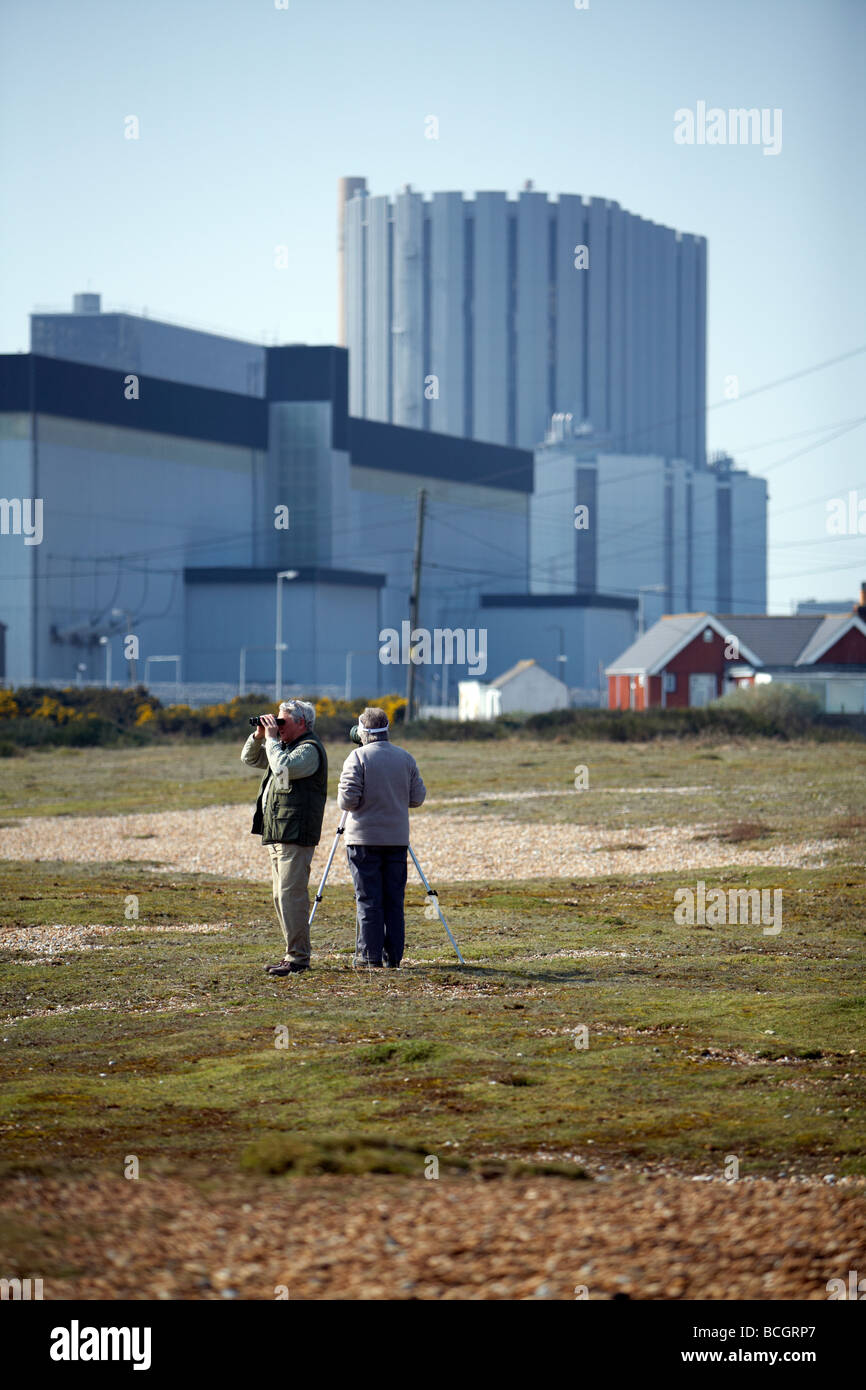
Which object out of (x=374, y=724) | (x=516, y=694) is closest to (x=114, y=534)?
(x=516, y=694)

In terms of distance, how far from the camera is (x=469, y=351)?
147m

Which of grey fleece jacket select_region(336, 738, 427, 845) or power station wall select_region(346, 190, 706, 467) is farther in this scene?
power station wall select_region(346, 190, 706, 467)

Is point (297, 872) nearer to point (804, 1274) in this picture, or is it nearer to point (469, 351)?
point (804, 1274)

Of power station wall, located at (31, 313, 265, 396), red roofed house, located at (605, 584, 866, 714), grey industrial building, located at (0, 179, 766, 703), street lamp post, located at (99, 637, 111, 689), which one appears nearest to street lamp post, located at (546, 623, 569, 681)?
grey industrial building, located at (0, 179, 766, 703)

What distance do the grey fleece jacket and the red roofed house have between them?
56853mm

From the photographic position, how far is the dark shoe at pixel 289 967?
12031mm

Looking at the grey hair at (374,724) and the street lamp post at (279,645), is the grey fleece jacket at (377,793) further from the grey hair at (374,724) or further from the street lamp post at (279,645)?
the street lamp post at (279,645)

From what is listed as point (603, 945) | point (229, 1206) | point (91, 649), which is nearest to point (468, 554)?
point (91, 649)

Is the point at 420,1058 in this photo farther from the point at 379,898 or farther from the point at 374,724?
the point at 374,724

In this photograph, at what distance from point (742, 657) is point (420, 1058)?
62.7m

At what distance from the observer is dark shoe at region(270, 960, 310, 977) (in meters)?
12.0

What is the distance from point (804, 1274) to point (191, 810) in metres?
25.1

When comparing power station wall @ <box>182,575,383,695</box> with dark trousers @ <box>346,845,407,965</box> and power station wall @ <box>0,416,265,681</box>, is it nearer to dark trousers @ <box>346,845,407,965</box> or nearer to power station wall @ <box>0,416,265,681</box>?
power station wall @ <box>0,416,265,681</box>

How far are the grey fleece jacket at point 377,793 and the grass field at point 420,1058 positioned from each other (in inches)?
41.8
